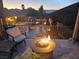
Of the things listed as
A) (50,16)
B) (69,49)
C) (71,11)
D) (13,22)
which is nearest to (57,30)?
(50,16)

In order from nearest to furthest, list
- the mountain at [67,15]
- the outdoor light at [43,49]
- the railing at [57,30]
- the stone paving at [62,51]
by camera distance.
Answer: the outdoor light at [43,49]
the stone paving at [62,51]
the mountain at [67,15]
the railing at [57,30]

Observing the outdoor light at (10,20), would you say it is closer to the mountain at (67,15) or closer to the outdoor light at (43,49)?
the mountain at (67,15)

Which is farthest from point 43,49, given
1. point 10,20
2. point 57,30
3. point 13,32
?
point 10,20

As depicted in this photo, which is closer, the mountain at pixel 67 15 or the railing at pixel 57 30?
the mountain at pixel 67 15

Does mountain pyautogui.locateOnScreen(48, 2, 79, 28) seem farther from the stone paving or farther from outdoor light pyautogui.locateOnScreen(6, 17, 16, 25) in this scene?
outdoor light pyautogui.locateOnScreen(6, 17, 16, 25)

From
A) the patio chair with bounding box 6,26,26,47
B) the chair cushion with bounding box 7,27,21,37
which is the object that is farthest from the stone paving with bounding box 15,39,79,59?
the chair cushion with bounding box 7,27,21,37

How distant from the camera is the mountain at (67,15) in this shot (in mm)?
5343

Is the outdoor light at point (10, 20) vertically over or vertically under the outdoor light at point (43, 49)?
over

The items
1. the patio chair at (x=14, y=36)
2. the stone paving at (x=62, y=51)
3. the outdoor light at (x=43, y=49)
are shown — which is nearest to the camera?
the outdoor light at (x=43, y=49)

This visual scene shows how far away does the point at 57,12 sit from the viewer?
19.5 ft

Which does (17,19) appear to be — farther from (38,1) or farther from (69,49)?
(69,49)

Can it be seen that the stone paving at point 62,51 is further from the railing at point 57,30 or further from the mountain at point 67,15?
the mountain at point 67,15

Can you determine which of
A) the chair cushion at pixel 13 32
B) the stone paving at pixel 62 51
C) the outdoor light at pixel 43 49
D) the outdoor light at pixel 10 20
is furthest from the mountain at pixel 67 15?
the outdoor light at pixel 43 49

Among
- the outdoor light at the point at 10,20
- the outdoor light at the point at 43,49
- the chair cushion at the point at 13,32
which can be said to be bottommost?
the outdoor light at the point at 43,49
